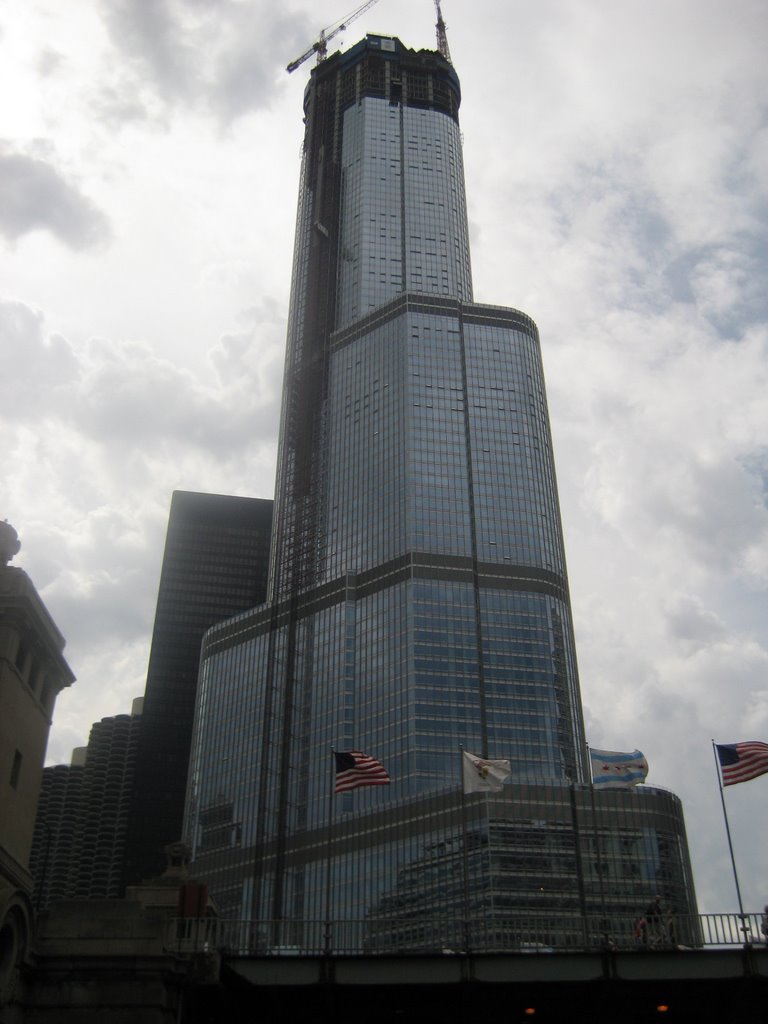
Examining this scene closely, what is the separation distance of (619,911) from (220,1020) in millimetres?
124373

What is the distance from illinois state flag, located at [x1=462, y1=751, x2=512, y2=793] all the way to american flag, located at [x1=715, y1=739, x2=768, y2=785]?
1049 cm

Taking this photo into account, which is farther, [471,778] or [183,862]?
[471,778]

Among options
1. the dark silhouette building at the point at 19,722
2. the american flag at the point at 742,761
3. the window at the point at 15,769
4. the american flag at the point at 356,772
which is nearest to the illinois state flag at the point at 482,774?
the american flag at the point at 356,772

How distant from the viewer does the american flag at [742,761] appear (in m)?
50.8

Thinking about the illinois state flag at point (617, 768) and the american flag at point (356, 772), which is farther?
the illinois state flag at point (617, 768)

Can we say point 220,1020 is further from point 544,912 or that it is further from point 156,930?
point 544,912

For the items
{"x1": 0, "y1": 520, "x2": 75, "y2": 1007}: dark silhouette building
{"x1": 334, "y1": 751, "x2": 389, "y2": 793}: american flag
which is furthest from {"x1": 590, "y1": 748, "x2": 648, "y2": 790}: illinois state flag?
{"x1": 0, "y1": 520, "x2": 75, "y2": 1007}: dark silhouette building

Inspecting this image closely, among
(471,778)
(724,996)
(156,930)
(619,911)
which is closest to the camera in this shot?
(156,930)

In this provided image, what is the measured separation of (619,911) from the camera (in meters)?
158

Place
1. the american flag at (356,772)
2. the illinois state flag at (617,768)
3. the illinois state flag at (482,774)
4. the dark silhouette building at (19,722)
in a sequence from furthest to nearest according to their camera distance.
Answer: the illinois state flag at (617,768) → the illinois state flag at (482,774) → the american flag at (356,772) → the dark silhouette building at (19,722)

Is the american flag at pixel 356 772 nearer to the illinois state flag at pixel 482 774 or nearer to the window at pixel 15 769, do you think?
the illinois state flag at pixel 482 774

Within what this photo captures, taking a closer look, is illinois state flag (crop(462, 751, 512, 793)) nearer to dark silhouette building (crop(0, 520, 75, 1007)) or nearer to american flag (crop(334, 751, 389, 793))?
american flag (crop(334, 751, 389, 793))

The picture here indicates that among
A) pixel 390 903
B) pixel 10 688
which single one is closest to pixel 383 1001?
pixel 10 688

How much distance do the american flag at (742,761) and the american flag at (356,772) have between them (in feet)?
53.8
